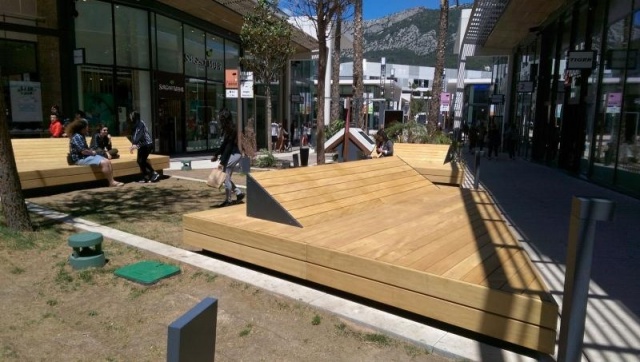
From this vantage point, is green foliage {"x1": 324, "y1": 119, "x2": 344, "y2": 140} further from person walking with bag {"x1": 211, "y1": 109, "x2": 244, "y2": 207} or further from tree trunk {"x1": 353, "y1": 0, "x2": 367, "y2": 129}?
person walking with bag {"x1": 211, "y1": 109, "x2": 244, "y2": 207}

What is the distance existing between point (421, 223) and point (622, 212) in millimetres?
5557

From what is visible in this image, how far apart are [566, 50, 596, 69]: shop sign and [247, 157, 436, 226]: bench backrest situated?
790 cm

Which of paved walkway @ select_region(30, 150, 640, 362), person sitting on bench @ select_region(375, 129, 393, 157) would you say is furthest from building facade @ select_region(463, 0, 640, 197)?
person sitting on bench @ select_region(375, 129, 393, 157)

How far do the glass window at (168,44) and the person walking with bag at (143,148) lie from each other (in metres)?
8.07

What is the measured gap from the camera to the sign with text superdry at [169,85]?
1750 centimetres

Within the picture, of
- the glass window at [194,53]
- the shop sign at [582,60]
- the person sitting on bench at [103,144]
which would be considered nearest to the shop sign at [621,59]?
the shop sign at [582,60]

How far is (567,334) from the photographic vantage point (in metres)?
2.51

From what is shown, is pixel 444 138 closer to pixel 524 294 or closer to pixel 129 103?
pixel 129 103

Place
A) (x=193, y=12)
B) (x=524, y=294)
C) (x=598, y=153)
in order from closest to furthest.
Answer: (x=524, y=294) < (x=598, y=153) < (x=193, y=12)

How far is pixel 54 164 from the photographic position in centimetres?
927

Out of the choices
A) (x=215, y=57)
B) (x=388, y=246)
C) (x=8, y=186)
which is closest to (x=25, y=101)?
(x=215, y=57)

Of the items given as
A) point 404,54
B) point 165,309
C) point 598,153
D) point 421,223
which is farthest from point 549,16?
point 404,54

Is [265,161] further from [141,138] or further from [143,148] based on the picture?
[141,138]

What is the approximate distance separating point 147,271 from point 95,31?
1351cm
